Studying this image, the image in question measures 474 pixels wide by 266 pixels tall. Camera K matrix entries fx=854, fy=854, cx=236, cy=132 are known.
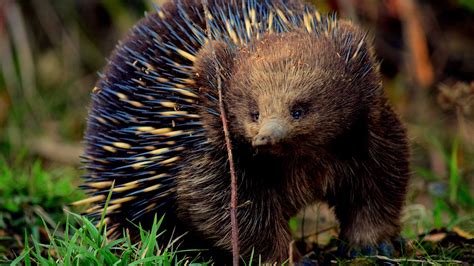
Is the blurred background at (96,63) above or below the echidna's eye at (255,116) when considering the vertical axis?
above

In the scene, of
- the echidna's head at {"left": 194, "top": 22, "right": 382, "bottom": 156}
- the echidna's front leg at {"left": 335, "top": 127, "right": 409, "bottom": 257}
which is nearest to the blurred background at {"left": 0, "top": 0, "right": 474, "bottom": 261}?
the echidna's front leg at {"left": 335, "top": 127, "right": 409, "bottom": 257}

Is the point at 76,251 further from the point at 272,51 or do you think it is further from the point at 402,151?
the point at 402,151

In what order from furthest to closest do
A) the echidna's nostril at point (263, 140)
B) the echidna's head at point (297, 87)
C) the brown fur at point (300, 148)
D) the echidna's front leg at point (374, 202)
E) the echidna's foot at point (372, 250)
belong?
1. the echidna's foot at point (372, 250)
2. the echidna's front leg at point (374, 202)
3. the brown fur at point (300, 148)
4. the echidna's head at point (297, 87)
5. the echidna's nostril at point (263, 140)

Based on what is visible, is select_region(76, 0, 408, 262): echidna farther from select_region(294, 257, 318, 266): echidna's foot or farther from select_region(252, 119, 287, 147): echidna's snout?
select_region(294, 257, 318, 266): echidna's foot

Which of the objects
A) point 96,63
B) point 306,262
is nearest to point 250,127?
point 306,262

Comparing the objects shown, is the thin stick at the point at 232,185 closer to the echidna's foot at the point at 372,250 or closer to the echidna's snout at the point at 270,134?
the echidna's snout at the point at 270,134

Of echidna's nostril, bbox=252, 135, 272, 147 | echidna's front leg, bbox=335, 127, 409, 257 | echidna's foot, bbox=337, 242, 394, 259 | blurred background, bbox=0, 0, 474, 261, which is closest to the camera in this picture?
echidna's nostril, bbox=252, 135, 272, 147

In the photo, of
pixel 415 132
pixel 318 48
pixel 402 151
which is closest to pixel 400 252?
pixel 402 151

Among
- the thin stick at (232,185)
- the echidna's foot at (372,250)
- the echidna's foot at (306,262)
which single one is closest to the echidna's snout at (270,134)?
the thin stick at (232,185)
